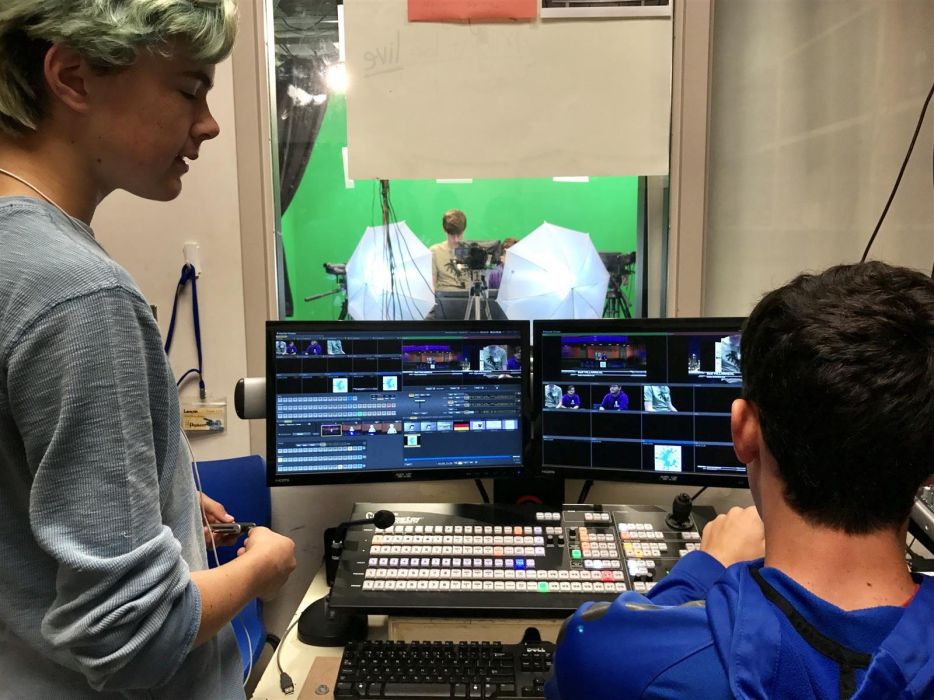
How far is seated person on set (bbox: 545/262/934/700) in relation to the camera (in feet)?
1.94

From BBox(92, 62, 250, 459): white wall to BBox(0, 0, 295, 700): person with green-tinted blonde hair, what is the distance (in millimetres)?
877

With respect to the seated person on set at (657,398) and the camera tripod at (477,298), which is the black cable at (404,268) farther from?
the seated person on set at (657,398)

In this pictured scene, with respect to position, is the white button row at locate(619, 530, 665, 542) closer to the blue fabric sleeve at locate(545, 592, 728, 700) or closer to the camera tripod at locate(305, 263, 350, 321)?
the blue fabric sleeve at locate(545, 592, 728, 700)

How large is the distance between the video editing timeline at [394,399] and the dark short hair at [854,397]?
2.59ft

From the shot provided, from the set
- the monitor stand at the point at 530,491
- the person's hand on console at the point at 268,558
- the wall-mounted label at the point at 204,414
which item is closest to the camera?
the person's hand on console at the point at 268,558

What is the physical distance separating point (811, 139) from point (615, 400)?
72cm

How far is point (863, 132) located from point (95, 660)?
4.95ft

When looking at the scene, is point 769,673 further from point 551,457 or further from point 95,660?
point 551,457

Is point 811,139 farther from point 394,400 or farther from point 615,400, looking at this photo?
point 394,400

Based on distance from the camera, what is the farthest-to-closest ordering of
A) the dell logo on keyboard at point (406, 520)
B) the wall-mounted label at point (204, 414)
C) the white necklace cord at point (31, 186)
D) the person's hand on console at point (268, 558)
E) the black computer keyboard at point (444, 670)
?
the wall-mounted label at point (204, 414) → the dell logo on keyboard at point (406, 520) → the black computer keyboard at point (444, 670) → the person's hand on console at point (268, 558) → the white necklace cord at point (31, 186)

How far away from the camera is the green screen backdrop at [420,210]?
5.63 feet

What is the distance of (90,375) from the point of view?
614mm

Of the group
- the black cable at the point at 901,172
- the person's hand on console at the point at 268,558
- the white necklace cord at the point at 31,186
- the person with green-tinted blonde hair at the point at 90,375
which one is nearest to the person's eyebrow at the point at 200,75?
the person with green-tinted blonde hair at the point at 90,375

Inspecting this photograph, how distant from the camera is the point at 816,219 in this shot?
1492 mm
